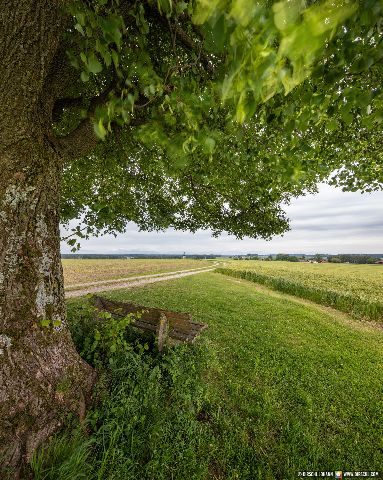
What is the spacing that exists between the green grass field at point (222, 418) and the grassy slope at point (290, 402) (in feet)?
0.07

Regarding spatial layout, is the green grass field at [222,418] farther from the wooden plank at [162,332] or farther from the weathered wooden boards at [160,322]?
the weathered wooden boards at [160,322]

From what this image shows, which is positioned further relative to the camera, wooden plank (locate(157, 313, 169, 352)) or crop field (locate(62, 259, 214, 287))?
crop field (locate(62, 259, 214, 287))

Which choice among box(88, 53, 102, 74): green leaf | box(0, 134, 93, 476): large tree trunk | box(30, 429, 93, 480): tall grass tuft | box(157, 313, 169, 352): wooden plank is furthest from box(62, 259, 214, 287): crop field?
box(88, 53, 102, 74): green leaf

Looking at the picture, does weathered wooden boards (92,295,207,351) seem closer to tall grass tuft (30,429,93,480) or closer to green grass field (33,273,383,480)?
green grass field (33,273,383,480)

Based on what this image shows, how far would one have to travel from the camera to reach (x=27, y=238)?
3.42 m

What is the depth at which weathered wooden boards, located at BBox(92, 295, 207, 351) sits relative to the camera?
539 centimetres

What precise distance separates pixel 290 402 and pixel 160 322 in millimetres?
3437

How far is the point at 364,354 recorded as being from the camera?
29.1 feet

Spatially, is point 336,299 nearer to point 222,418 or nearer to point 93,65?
point 222,418

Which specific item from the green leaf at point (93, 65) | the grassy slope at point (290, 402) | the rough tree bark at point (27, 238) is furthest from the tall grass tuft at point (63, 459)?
the green leaf at point (93, 65)

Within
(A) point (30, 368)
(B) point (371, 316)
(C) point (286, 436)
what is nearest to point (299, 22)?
(A) point (30, 368)

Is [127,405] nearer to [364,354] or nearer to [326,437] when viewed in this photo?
[326,437]

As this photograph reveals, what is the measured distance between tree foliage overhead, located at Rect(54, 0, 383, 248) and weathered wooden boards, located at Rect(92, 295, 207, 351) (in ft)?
7.57

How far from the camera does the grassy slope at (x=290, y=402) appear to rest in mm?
4121
